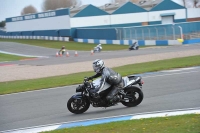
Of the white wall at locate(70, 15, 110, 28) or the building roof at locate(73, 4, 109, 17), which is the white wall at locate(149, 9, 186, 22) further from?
the building roof at locate(73, 4, 109, 17)

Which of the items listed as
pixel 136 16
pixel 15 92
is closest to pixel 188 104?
pixel 15 92

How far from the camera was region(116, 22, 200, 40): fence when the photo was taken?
47750mm

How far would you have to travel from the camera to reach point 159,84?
16.0 metres

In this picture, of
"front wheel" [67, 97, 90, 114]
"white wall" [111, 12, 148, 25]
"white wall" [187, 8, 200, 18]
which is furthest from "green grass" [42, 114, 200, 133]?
"white wall" [187, 8, 200, 18]

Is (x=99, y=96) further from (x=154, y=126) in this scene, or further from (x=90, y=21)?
(x=90, y=21)

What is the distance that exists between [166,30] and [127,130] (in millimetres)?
41731

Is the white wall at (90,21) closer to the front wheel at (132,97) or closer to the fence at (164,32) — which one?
the fence at (164,32)

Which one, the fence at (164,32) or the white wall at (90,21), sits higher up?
the white wall at (90,21)

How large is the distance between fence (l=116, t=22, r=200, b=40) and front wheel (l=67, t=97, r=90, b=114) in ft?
121

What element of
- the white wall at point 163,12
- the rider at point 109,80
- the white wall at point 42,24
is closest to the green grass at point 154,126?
the rider at point 109,80

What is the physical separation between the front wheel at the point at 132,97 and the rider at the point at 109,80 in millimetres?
253

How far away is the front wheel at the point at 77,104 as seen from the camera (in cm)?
1121

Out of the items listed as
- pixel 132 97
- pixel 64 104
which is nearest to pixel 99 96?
pixel 132 97

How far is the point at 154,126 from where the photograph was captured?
782cm
